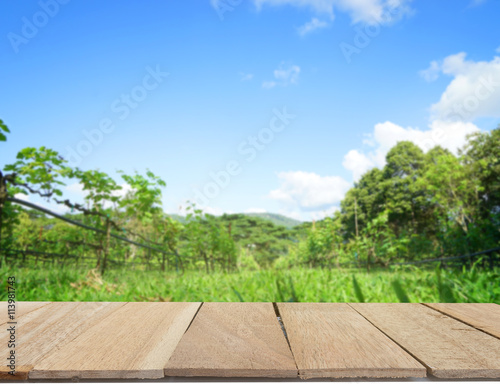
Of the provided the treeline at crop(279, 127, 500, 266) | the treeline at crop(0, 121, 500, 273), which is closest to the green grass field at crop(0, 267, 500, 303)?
the treeline at crop(0, 121, 500, 273)

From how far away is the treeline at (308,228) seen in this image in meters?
4.72

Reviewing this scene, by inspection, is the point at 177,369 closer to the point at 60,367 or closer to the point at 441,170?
the point at 60,367

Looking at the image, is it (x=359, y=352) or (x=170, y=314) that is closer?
(x=359, y=352)

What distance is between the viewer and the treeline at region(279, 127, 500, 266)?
28.7 feet

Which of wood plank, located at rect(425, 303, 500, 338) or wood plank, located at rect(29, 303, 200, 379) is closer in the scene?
wood plank, located at rect(29, 303, 200, 379)

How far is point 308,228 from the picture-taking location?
13.2 m

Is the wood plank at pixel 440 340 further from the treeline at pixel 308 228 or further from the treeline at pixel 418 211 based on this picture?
the treeline at pixel 418 211

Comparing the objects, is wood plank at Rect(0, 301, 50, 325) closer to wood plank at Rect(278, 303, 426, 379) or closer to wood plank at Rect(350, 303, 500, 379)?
wood plank at Rect(278, 303, 426, 379)

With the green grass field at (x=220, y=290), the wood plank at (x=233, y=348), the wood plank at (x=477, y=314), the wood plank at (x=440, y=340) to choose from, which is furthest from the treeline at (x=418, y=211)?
the wood plank at (x=233, y=348)

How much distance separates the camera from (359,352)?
2.40ft

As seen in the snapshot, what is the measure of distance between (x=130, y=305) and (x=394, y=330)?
80 cm

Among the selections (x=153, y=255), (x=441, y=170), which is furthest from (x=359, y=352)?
(x=441, y=170)

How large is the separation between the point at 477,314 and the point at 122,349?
105 centimetres

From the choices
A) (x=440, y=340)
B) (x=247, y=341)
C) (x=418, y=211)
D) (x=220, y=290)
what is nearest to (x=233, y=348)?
(x=247, y=341)
